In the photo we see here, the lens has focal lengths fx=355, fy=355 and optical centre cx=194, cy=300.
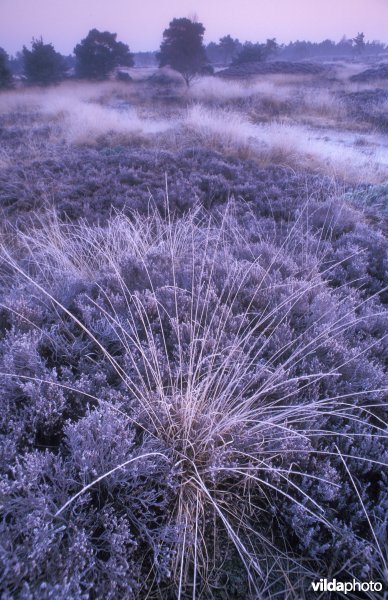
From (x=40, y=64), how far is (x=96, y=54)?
5148 mm

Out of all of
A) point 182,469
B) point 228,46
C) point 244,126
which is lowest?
point 182,469

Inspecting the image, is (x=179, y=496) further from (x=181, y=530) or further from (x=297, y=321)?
(x=297, y=321)

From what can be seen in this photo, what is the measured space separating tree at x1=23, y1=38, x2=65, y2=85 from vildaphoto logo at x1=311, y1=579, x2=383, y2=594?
35436mm

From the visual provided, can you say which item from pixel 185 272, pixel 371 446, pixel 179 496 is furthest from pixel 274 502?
pixel 185 272

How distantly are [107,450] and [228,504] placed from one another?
0.64 metres

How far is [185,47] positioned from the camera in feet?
88.2

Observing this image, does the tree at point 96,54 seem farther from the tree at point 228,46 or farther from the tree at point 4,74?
the tree at point 228,46

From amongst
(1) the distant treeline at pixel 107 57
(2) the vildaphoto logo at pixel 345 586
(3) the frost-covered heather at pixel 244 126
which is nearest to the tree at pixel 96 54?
(1) the distant treeline at pixel 107 57

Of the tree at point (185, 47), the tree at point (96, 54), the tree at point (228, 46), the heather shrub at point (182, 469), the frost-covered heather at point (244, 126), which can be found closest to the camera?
the heather shrub at point (182, 469)

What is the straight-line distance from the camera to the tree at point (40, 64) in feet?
93.1

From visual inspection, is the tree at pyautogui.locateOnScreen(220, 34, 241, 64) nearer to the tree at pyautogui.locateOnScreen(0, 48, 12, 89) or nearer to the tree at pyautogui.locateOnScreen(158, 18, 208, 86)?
the tree at pyautogui.locateOnScreen(158, 18, 208, 86)

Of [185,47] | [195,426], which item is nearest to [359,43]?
[185,47]

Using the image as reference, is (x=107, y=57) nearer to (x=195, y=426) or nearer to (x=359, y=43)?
(x=195, y=426)

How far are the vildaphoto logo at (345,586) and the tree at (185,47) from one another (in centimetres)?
2997
